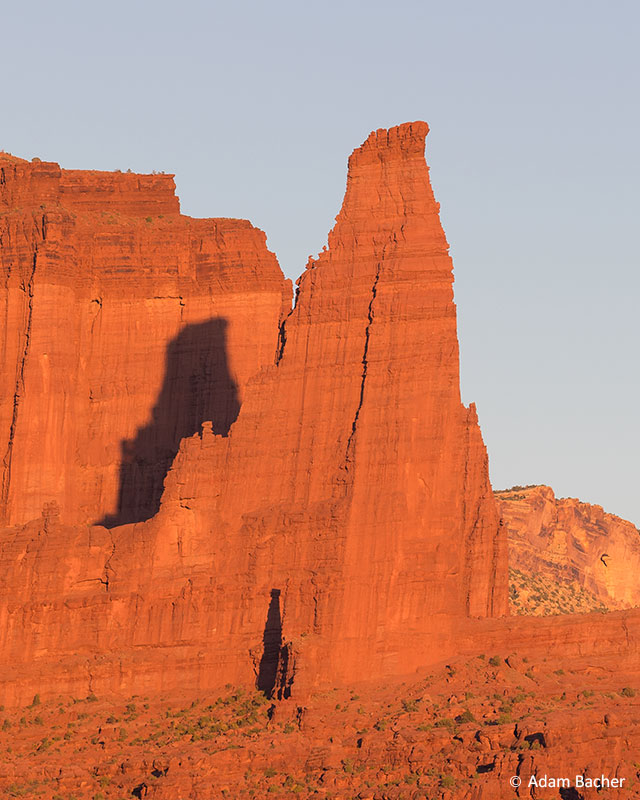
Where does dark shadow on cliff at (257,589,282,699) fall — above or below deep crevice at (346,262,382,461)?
below

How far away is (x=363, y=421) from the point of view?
10475 centimetres

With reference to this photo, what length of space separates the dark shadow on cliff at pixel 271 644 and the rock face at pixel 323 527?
0.07 metres

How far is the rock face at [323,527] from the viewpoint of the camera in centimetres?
10356

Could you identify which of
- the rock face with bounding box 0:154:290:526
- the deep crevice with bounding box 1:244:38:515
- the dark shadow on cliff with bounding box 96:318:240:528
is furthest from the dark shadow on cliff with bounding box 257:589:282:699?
the deep crevice with bounding box 1:244:38:515

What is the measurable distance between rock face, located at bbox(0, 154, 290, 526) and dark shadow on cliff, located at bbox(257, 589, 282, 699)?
14.5m

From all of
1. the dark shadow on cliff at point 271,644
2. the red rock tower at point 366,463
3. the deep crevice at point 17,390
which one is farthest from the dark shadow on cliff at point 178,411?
the dark shadow on cliff at point 271,644

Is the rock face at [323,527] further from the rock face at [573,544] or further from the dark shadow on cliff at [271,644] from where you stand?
the rock face at [573,544]

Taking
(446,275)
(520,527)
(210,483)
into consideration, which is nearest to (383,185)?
(446,275)

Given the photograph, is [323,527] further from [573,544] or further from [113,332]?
[573,544]

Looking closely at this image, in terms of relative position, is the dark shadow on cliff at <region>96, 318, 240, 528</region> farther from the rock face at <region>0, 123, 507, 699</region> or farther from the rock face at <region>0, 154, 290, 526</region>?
the rock face at <region>0, 123, 507, 699</region>

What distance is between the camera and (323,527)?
103875 millimetres

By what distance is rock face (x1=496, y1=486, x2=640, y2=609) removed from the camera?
6009 inches

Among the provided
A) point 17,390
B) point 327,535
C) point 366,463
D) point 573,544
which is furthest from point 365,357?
point 573,544

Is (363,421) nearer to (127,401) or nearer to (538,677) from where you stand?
(538,677)
